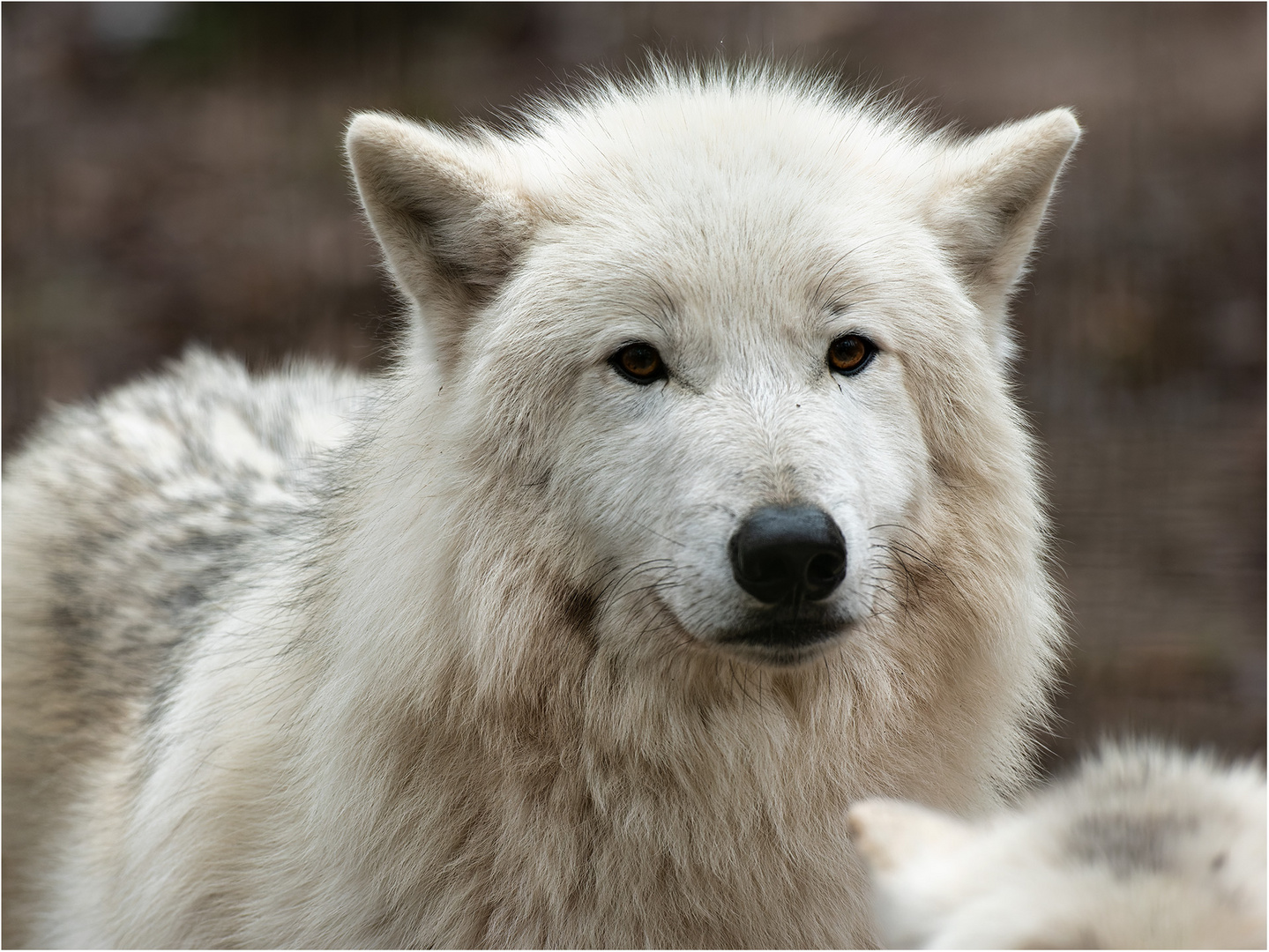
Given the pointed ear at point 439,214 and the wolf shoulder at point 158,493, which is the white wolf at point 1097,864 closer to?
the pointed ear at point 439,214

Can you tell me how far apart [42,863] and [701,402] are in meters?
3.36

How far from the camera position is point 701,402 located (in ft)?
11.3

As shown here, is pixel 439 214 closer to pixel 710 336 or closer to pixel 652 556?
pixel 710 336

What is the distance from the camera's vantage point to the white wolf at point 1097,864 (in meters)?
2.15

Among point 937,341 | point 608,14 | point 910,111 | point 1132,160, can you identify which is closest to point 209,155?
point 608,14

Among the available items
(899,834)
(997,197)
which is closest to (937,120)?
(997,197)

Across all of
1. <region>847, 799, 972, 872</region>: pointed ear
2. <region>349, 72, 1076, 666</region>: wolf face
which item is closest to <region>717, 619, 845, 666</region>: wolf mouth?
<region>349, 72, 1076, 666</region>: wolf face

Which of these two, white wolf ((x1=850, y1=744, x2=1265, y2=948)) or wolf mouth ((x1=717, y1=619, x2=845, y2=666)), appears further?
wolf mouth ((x1=717, y1=619, x2=845, y2=666))

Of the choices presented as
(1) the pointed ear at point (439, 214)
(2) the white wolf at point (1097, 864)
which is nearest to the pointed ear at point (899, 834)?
(2) the white wolf at point (1097, 864)

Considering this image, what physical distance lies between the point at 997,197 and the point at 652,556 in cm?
161

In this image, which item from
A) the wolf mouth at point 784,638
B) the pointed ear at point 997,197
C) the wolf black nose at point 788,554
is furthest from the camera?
the pointed ear at point 997,197

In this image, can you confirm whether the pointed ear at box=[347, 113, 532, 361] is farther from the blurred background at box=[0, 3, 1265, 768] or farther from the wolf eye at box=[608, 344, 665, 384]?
the blurred background at box=[0, 3, 1265, 768]

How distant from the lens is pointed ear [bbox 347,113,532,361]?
11.9ft

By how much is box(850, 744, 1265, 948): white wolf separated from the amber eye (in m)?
1.39
